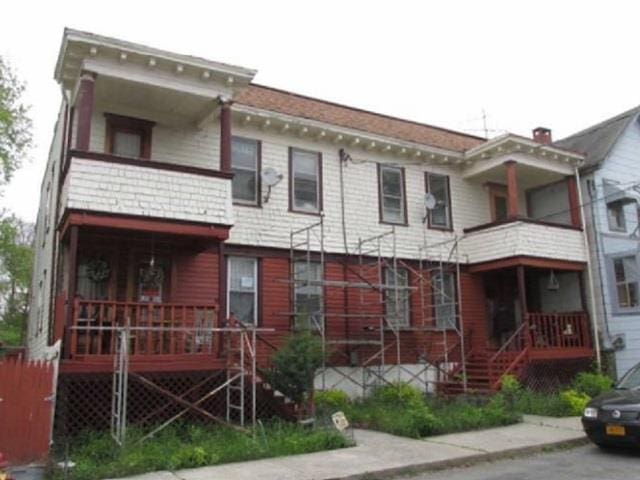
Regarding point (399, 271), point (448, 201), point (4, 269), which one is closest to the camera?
point (399, 271)

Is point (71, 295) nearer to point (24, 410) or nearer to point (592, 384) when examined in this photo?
point (24, 410)

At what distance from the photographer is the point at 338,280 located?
16.3 metres

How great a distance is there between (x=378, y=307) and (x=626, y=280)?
8.22 meters

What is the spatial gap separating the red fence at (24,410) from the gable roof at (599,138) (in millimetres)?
16951

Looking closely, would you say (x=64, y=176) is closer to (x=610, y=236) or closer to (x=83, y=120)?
(x=83, y=120)

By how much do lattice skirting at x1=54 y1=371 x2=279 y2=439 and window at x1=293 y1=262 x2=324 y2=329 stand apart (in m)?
3.38

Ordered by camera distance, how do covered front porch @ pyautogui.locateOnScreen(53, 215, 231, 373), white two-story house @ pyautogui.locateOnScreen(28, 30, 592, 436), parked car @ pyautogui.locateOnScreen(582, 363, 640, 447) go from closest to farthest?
1. parked car @ pyautogui.locateOnScreen(582, 363, 640, 447)
2. covered front porch @ pyautogui.locateOnScreen(53, 215, 231, 373)
3. white two-story house @ pyautogui.locateOnScreen(28, 30, 592, 436)

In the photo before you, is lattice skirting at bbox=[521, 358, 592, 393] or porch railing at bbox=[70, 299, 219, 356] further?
lattice skirting at bbox=[521, 358, 592, 393]

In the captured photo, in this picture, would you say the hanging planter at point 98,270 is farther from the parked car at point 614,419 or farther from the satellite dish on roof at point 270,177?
the parked car at point 614,419

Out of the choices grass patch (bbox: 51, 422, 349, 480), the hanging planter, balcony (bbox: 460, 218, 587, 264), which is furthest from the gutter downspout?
the hanging planter

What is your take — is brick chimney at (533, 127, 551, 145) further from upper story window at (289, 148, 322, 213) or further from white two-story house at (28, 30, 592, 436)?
upper story window at (289, 148, 322, 213)

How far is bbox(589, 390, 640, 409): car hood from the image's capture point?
386 inches

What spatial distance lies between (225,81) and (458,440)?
8.78 meters

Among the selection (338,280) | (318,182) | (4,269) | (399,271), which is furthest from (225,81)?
(4,269)
